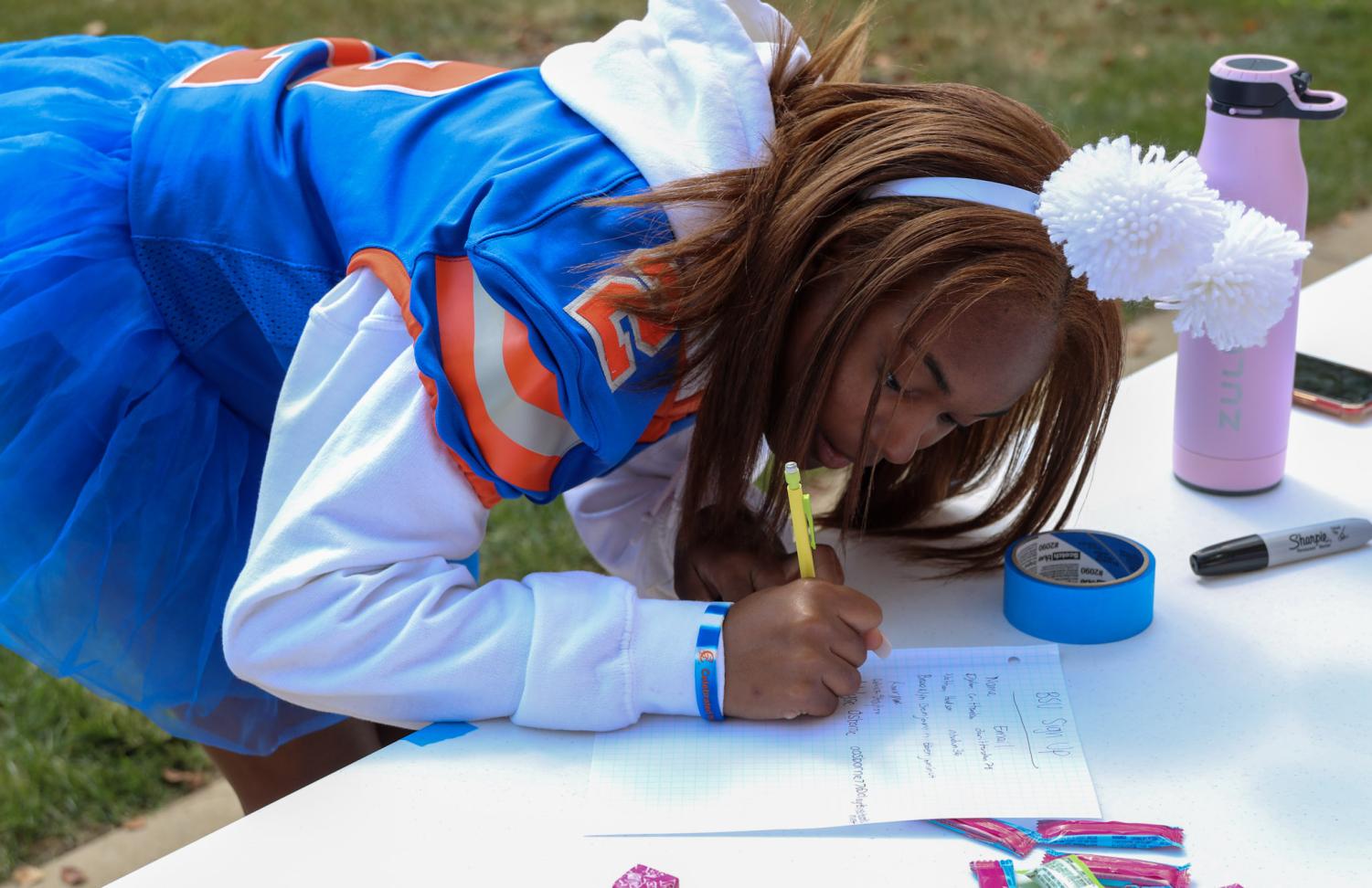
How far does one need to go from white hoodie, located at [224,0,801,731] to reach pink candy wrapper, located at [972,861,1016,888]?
0.83 feet

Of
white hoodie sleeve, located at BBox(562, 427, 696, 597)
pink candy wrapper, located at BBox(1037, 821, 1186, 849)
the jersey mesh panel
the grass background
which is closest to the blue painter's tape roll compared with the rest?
pink candy wrapper, located at BBox(1037, 821, 1186, 849)

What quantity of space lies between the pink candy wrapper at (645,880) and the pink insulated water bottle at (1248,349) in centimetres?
70

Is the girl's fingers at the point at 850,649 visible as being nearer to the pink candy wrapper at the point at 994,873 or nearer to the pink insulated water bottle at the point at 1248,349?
the pink candy wrapper at the point at 994,873

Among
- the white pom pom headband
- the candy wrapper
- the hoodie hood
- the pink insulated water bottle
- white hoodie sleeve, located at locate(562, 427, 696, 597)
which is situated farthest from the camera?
white hoodie sleeve, located at locate(562, 427, 696, 597)

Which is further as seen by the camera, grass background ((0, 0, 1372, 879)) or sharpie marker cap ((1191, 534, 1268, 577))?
grass background ((0, 0, 1372, 879))

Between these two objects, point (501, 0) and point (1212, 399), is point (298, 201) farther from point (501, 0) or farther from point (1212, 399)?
point (501, 0)

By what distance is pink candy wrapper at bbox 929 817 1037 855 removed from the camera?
909 millimetres

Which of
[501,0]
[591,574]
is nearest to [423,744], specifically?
[591,574]

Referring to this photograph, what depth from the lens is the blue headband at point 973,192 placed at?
1.08 m

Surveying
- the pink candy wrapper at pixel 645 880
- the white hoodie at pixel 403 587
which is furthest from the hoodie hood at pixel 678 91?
the pink candy wrapper at pixel 645 880

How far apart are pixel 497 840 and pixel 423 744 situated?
0.13 meters

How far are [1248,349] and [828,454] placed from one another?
40 cm

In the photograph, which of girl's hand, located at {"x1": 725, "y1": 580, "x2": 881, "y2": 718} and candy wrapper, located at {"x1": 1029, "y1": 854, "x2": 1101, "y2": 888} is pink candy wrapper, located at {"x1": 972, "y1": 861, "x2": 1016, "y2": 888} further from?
girl's hand, located at {"x1": 725, "y1": 580, "x2": 881, "y2": 718}

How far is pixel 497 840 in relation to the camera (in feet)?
3.08
